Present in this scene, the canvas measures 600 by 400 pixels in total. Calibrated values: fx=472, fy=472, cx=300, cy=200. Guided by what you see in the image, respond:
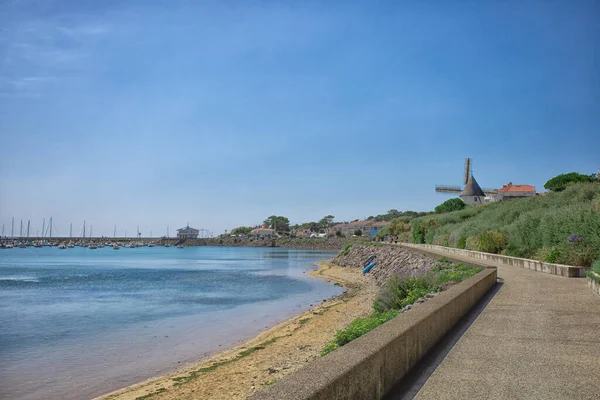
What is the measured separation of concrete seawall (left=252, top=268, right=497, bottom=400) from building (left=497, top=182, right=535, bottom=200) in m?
88.3

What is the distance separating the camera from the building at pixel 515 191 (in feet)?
291

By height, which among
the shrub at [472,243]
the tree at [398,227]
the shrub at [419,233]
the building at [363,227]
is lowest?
the shrub at [472,243]

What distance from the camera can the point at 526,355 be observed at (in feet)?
19.9

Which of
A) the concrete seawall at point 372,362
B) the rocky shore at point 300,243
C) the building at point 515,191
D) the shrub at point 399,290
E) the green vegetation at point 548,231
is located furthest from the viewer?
the rocky shore at point 300,243

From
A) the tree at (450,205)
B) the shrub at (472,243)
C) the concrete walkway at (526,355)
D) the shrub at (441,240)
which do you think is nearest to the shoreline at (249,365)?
the concrete walkway at (526,355)

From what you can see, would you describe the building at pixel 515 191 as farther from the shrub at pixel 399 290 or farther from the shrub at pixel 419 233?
the shrub at pixel 399 290

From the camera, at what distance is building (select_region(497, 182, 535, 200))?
88.6 metres

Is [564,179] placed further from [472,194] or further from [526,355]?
[526,355]

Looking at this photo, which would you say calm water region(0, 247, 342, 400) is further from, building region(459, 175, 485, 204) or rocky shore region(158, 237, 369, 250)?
rocky shore region(158, 237, 369, 250)

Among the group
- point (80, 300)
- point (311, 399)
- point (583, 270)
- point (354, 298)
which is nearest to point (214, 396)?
point (311, 399)

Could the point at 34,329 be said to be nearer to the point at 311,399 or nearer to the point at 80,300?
the point at 80,300

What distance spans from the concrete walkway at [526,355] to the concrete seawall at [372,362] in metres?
0.35

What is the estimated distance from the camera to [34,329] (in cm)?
1953

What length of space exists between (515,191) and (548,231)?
7690cm
